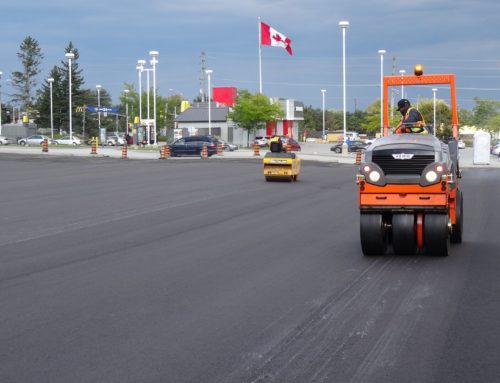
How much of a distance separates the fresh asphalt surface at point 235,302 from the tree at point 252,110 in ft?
225

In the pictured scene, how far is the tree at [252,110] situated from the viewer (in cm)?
8731

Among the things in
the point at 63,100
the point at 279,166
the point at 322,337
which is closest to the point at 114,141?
the point at 63,100

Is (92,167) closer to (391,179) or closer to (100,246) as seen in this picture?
(100,246)

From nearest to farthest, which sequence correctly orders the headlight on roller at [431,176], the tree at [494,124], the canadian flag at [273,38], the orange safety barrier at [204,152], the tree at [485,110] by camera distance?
the headlight on roller at [431,176]
the orange safety barrier at [204,152]
the canadian flag at [273,38]
the tree at [494,124]
the tree at [485,110]

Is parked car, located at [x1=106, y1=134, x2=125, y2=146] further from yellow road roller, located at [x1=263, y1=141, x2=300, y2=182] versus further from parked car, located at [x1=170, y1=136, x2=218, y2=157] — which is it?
yellow road roller, located at [x1=263, y1=141, x2=300, y2=182]

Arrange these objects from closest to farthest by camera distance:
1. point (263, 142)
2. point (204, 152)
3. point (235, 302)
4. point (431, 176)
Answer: point (235, 302), point (431, 176), point (204, 152), point (263, 142)

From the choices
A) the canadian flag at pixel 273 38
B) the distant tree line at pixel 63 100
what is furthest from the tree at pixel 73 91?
the canadian flag at pixel 273 38

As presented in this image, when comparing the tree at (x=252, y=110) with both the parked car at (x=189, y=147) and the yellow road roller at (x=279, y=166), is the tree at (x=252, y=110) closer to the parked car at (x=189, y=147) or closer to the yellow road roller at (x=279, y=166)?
the parked car at (x=189, y=147)

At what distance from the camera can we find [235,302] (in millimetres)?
9141

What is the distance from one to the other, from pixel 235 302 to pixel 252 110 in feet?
259

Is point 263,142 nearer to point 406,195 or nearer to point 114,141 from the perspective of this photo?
point 114,141

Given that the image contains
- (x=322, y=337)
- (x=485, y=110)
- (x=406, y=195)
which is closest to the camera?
(x=322, y=337)

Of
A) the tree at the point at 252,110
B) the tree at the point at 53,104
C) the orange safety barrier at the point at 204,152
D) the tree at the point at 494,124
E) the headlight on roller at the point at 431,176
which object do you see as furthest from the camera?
the tree at the point at 494,124

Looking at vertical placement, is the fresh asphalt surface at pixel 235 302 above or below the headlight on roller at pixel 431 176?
below
